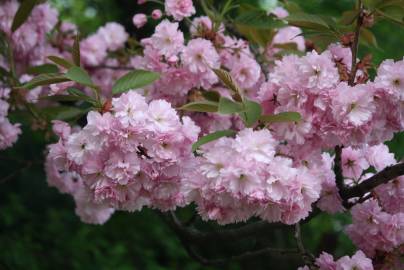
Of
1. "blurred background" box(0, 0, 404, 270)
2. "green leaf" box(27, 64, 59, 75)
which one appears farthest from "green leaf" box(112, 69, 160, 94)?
"blurred background" box(0, 0, 404, 270)

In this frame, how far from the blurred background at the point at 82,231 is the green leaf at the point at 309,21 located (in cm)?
235

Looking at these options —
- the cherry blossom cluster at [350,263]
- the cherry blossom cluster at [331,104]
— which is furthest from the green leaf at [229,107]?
the cherry blossom cluster at [350,263]

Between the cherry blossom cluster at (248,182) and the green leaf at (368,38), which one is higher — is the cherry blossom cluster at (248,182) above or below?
above

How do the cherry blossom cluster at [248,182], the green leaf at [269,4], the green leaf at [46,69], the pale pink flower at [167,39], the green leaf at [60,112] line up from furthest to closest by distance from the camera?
1. the green leaf at [269,4]
2. the green leaf at [46,69]
3. the green leaf at [60,112]
4. the pale pink flower at [167,39]
5. the cherry blossom cluster at [248,182]

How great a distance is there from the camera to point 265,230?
1870 millimetres

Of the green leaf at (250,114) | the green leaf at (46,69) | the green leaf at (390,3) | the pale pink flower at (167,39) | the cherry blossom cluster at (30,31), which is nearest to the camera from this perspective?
the green leaf at (250,114)

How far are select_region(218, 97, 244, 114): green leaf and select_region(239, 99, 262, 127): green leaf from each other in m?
0.01

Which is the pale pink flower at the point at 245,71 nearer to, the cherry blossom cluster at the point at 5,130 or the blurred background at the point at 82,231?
the cherry blossom cluster at the point at 5,130

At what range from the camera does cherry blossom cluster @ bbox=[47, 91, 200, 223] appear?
139 centimetres

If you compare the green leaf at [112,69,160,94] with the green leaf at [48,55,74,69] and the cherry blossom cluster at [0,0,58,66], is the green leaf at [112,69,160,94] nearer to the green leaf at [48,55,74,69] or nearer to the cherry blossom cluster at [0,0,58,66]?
the green leaf at [48,55,74,69]

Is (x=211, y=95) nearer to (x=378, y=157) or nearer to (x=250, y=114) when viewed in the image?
(x=378, y=157)

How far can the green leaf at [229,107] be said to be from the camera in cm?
135

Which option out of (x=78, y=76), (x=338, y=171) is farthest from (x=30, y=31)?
(x=338, y=171)

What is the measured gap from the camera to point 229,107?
1.37 metres
